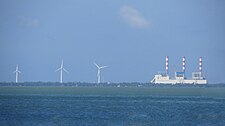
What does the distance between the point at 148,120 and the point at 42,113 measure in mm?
12547

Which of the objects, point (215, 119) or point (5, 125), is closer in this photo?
point (5, 125)

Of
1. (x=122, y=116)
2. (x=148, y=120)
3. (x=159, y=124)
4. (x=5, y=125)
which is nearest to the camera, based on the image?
(x=5, y=125)

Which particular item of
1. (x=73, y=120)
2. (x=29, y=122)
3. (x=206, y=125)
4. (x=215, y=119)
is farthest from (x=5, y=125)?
(x=215, y=119)

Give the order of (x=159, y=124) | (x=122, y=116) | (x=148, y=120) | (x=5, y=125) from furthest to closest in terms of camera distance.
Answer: (x=122, y=116), (x=148, y=120), (x=159, y=124), (x=5, y=125)

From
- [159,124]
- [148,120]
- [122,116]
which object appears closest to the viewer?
[159,124]

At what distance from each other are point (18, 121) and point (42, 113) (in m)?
11.3

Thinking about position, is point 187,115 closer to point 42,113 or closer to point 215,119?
point 215,119

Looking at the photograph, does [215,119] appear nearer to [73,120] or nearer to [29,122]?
[73,120]

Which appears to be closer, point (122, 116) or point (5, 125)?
point (5, 125)

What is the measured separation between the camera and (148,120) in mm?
63844

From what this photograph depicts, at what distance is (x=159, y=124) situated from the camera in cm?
5944

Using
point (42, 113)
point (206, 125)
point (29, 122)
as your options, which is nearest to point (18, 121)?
point (29, 122)

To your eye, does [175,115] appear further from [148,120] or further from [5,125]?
[5,125]

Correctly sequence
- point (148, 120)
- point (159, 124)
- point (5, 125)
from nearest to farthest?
point (5, 125) < point (159, 124) < point (148, 120)
